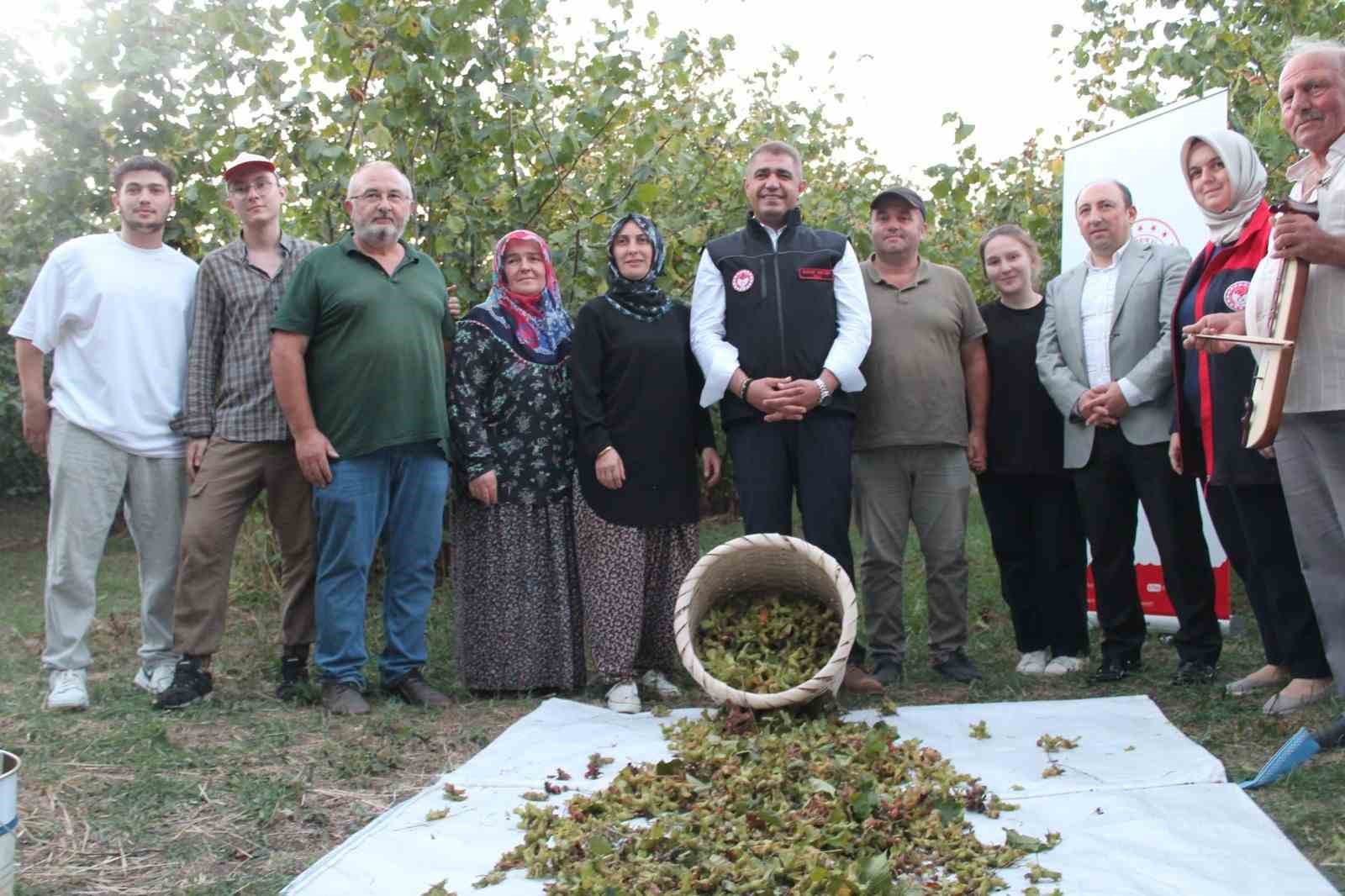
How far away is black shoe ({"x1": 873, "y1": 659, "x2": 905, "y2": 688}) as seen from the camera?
14.9ft

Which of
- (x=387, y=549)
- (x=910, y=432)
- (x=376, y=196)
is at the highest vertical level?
(x=376, y=196)

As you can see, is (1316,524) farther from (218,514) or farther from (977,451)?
(218,514)

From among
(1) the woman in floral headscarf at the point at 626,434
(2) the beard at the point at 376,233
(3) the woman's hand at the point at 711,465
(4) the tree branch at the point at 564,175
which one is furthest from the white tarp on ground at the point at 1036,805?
(4) the tree branch at the point at 564,175

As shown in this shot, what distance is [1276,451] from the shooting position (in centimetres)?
354

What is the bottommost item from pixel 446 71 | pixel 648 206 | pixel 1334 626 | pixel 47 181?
pixel 1334 626

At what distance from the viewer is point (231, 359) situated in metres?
4.31

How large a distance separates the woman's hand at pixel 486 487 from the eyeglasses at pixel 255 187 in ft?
4.12

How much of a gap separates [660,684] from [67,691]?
2.05 metres

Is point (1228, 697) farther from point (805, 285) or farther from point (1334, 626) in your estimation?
point (805, 285)

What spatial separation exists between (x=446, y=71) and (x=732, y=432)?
219cm

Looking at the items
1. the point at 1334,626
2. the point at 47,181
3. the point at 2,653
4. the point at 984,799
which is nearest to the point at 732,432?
the point at 984,799

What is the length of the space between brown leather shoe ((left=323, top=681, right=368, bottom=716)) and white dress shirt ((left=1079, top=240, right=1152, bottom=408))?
2.78 m

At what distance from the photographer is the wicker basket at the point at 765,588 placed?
3.67 metres

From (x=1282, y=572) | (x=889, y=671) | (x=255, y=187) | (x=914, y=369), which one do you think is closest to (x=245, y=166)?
(x=255, y=187)
